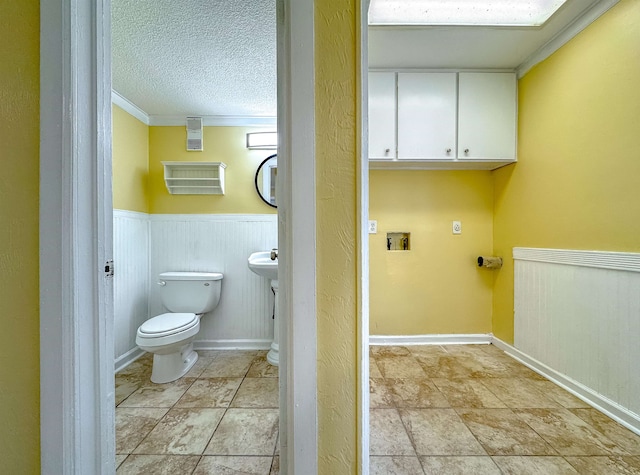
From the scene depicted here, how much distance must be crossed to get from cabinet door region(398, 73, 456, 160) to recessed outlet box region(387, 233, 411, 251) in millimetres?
700

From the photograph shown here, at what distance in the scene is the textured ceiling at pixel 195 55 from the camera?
4.11 ft

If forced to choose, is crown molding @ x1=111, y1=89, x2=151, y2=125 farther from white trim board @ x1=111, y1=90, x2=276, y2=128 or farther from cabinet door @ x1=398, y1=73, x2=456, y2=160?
cabinet door @ x1=398, y1=73, x2=456, y2=160

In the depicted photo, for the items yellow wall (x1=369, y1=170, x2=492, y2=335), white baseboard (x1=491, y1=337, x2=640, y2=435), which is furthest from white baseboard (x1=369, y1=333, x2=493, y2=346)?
white baseboard (x1=491, y1=337, x2=640, y2=435)

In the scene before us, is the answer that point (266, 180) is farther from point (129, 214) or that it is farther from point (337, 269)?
point (337, 269)

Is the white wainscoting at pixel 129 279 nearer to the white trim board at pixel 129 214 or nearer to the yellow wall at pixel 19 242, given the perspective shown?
the white trim board at pixel 129 214

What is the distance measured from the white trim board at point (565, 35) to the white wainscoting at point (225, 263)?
90.3 inches

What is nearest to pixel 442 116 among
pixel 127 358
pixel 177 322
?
pixel 177 322

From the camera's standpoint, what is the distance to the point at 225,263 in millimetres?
2307

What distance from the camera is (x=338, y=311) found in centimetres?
75

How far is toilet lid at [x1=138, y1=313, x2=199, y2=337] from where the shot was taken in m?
1.65

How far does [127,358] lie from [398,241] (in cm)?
250

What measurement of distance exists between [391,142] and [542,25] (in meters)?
1.06

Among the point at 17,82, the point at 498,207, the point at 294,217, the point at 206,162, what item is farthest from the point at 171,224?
the point at 498,207

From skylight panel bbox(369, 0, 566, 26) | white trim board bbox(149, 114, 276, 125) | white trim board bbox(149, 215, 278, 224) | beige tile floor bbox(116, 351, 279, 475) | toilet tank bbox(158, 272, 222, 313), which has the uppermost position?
skylight panel bbox(369, 0, 566, 26)
